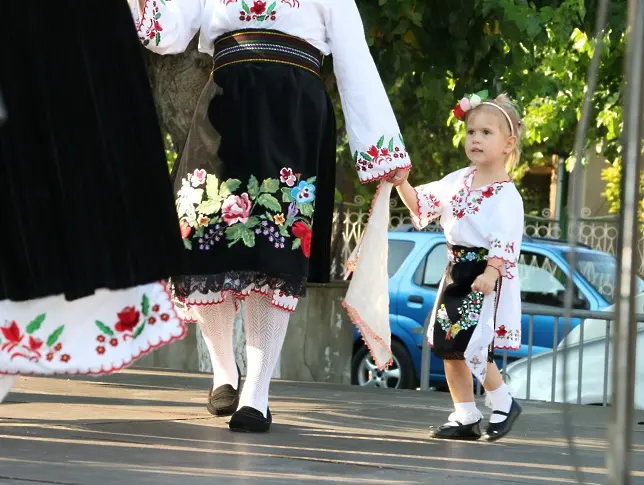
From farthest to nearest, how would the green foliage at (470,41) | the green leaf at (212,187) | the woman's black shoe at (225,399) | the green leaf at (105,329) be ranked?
the green foliage at (470,41) < the woman's black shoe at (225,399) < the green leaf at (212,187) < the green leaf at (105,329)

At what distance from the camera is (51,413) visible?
515 cm

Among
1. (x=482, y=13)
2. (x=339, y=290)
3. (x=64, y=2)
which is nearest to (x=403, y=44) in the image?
(x=482, y=13)

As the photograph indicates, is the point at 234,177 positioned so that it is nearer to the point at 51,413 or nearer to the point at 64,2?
the point at 51,413

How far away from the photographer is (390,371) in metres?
12.2

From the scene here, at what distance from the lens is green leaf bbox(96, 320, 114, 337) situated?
3.29m

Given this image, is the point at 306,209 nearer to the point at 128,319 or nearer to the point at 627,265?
the point at 128,319

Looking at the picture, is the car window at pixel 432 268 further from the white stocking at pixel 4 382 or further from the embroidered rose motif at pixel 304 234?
the white stocking at pixel 4 382

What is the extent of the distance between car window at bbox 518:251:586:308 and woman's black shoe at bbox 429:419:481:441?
7180 millimetres

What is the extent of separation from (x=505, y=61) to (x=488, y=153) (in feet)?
11.5

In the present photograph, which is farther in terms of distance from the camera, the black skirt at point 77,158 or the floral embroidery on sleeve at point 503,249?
the floral embroidery on sleeve at point 503,249

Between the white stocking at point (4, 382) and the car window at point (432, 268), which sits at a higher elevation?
the car window at point (432, 268)

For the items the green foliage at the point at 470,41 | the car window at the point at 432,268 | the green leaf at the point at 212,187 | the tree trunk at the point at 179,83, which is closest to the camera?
the green leaf at the point at 212,187

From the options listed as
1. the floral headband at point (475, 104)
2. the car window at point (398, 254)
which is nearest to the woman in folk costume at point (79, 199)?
the floral headband at point (475, 104)

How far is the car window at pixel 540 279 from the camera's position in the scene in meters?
12.2
